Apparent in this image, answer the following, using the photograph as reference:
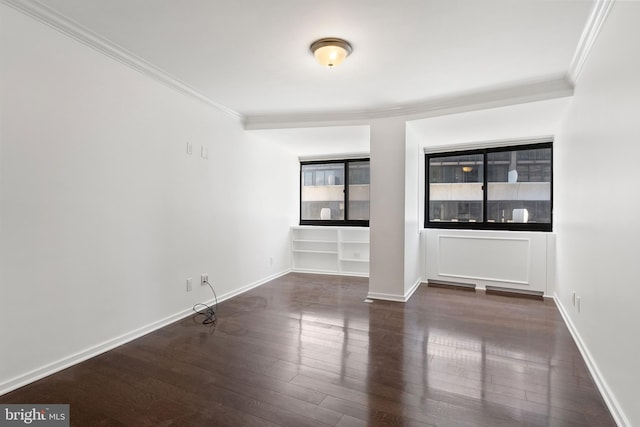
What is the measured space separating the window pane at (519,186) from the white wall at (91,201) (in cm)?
413

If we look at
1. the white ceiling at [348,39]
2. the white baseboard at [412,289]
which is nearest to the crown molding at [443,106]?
the white ceiling at [348,39]

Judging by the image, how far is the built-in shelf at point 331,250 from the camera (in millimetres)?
5652

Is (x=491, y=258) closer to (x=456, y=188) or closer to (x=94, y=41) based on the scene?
(x=456, y=188)

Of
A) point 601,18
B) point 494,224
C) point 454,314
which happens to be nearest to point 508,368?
point 454,314

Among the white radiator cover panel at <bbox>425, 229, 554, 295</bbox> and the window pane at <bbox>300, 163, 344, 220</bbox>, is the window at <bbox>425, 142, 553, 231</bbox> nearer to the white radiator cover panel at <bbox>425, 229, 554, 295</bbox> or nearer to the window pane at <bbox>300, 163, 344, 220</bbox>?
the white radiator cover panel at <bbox>425, 229, 554, 295</bbox>

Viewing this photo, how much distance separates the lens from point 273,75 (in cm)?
306

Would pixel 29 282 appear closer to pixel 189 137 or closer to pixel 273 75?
pixel 189 137

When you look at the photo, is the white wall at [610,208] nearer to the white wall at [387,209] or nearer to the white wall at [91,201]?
the white wall at [387,209]

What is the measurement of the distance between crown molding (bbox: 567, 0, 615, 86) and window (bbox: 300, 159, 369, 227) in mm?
3433

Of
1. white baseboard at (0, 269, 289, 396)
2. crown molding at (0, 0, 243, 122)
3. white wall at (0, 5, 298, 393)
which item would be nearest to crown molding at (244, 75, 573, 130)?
white wall at (0, 5, 298, 393)

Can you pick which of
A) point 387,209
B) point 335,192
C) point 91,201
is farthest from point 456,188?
point 91,201

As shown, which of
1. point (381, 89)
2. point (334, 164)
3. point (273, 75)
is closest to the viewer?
point (273, 75)

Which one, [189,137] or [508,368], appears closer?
[508,368]

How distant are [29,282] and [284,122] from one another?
313cm
